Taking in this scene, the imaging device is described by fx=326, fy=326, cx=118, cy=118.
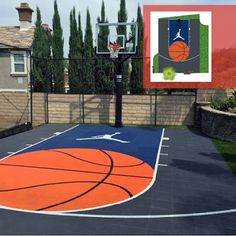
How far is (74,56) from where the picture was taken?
26.2m

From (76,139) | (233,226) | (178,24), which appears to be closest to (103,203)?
(233,226)

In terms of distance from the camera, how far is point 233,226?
6.62 meters

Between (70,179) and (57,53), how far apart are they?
61.3 ft

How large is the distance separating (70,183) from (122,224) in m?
2.91

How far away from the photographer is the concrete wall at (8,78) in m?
25.3

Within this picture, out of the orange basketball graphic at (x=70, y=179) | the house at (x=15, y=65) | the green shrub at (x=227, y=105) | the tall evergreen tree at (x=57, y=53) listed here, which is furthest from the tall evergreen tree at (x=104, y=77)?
the orange basketball graphic at (x=70, y=179)

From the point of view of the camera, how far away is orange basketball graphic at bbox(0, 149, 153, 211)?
7816mm

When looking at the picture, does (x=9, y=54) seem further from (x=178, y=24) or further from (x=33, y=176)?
(x=33, y=176)

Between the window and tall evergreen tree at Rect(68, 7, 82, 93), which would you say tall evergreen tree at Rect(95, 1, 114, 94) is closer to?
tall evergreen tree at Rect(68, 7, 82, 93)

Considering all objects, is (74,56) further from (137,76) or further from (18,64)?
(137,76)

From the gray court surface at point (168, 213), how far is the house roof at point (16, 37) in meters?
18.6

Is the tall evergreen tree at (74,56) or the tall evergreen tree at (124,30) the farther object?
the tall evergreen tree at (74,56)

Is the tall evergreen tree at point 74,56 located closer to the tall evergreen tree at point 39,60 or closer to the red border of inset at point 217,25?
the tall evergreen tree at point 39,60

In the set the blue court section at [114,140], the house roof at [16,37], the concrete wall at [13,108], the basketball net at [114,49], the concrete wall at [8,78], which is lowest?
the blue court section at [114,140]
